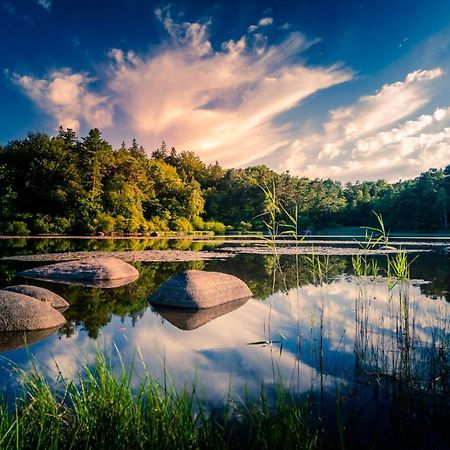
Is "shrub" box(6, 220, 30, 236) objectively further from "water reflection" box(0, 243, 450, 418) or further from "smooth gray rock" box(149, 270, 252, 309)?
"smooth gray rock" box(149, 270, 252, 309)

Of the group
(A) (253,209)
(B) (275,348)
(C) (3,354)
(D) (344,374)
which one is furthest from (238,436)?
(A) (253,209)

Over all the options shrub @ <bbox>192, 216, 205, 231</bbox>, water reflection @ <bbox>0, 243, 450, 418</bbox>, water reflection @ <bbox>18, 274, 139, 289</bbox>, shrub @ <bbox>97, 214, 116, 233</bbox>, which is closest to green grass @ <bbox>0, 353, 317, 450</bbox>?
water reflection @ <bbox>0, 243, 450, 418</bbox>

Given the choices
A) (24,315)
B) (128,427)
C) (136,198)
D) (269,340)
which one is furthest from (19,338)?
(136,198)

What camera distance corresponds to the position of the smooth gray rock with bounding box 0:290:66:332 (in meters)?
4.95

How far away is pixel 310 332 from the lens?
5.01 m

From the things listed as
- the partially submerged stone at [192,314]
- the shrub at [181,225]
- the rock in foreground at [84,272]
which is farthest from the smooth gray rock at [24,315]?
the shrub at [181,225]

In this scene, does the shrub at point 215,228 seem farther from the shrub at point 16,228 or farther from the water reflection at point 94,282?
the water reflection at point 94,282

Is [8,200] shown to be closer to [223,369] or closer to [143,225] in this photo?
[143,225]

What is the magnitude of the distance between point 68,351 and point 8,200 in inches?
1187

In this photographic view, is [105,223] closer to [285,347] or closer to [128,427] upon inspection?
[285,347]

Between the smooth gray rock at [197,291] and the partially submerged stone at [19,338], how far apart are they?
2059mm

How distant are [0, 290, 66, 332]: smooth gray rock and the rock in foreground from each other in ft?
12.9

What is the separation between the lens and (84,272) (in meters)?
9.31

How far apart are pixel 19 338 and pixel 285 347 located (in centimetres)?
323
